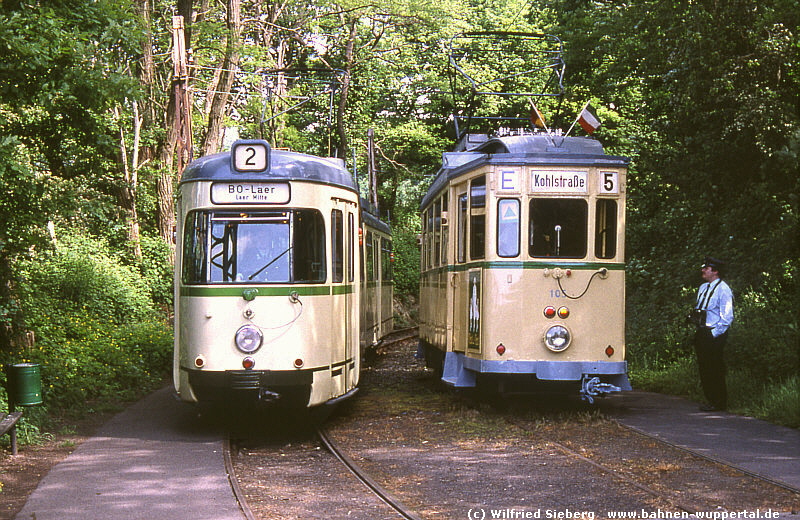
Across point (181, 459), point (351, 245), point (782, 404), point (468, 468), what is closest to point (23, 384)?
point (181, 459)

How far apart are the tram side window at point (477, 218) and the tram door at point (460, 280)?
0.23 meters

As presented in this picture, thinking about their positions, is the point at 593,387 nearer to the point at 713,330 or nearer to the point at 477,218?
the point at 713,330

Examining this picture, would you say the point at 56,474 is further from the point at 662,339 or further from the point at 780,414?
the point at 662,339

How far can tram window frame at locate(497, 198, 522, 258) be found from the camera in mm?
11555

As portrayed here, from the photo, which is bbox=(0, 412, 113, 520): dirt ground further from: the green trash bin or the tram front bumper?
the tram front bumper

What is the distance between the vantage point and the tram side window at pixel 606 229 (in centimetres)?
1159

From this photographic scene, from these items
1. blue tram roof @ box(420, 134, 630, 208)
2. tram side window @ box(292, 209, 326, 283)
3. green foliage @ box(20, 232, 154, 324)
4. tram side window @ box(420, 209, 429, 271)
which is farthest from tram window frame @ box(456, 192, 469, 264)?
green foliage @ box(20, 232, 154, 324)

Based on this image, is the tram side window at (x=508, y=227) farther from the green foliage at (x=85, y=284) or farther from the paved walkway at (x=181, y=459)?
the green foliage at (x=85, y=284)

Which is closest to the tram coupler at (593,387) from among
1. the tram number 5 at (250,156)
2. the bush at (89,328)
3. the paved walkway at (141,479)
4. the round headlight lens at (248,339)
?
the round headlight lens at (248,339)

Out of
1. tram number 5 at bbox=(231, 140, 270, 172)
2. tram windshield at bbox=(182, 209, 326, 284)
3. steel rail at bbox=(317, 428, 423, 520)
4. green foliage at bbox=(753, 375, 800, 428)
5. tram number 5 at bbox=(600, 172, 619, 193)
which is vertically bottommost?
steel rail at bbox=(317, 428, 423, 520)

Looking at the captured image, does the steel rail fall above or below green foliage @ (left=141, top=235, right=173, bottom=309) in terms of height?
below

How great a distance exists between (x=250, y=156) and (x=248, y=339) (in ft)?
6.51

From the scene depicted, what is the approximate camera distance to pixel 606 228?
38.2ft

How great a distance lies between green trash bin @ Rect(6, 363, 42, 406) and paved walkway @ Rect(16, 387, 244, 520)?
2.46ft
